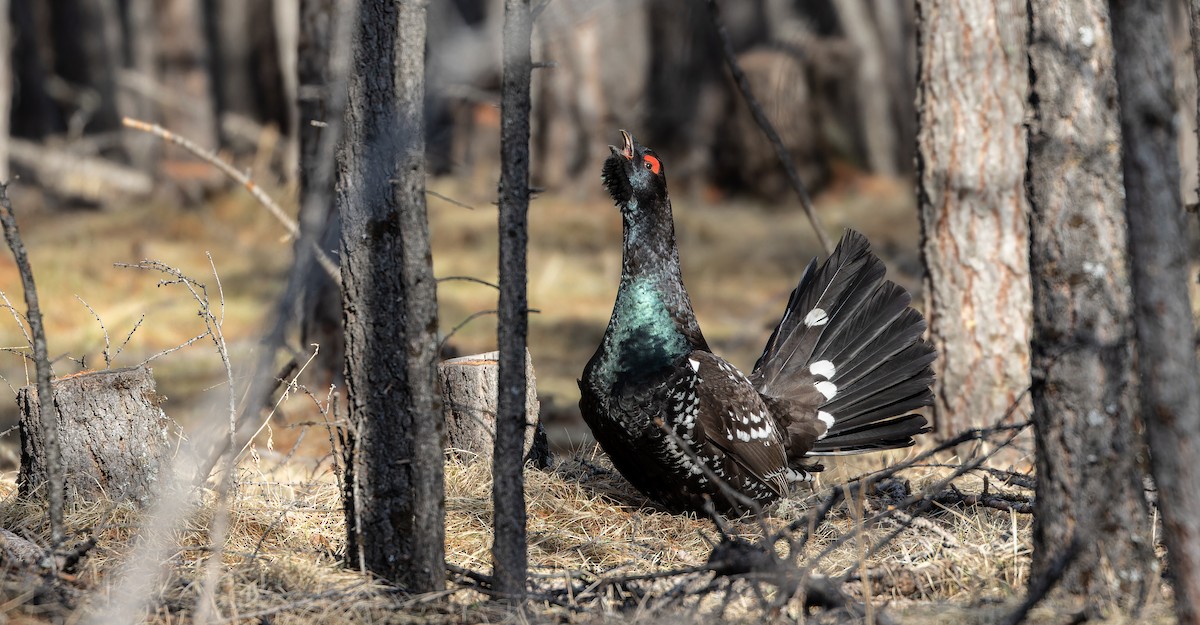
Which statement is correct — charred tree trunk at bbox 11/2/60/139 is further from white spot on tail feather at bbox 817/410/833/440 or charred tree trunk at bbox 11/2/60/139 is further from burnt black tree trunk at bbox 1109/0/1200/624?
burnt black tree trunk at bbox 1109/0/1200/624

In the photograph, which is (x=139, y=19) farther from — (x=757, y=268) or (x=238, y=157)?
(x=757, y=268)

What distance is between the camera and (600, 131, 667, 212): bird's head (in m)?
4.38

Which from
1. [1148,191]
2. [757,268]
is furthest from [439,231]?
[1148,191]

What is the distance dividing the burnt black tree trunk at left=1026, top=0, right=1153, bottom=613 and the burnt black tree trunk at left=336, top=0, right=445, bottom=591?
168 cm

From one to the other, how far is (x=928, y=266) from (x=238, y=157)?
1415 centimetres

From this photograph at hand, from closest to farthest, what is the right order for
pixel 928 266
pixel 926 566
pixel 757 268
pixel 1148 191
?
1. pixel 1148 191
2. pixel 926 566
3. pixel 928 266
4. pixel 757 268

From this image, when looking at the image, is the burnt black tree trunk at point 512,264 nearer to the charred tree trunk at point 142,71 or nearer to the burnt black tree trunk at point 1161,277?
the burnt black tree trunk at point 1161,277

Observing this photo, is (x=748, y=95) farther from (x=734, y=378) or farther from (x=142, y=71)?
(x=142, y=71)

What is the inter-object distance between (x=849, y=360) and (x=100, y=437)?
321 centimetres

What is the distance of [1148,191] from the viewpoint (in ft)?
7.99

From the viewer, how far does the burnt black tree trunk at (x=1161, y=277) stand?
2.43 meters

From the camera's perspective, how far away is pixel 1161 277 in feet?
8.05

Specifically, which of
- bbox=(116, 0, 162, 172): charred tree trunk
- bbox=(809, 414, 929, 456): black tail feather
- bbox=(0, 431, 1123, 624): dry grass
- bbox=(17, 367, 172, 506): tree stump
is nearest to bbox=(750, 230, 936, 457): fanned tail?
bbox=(809, 414, 929, 456): black tail feather

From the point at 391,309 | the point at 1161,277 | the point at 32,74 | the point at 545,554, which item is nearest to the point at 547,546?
the point at 545,554
